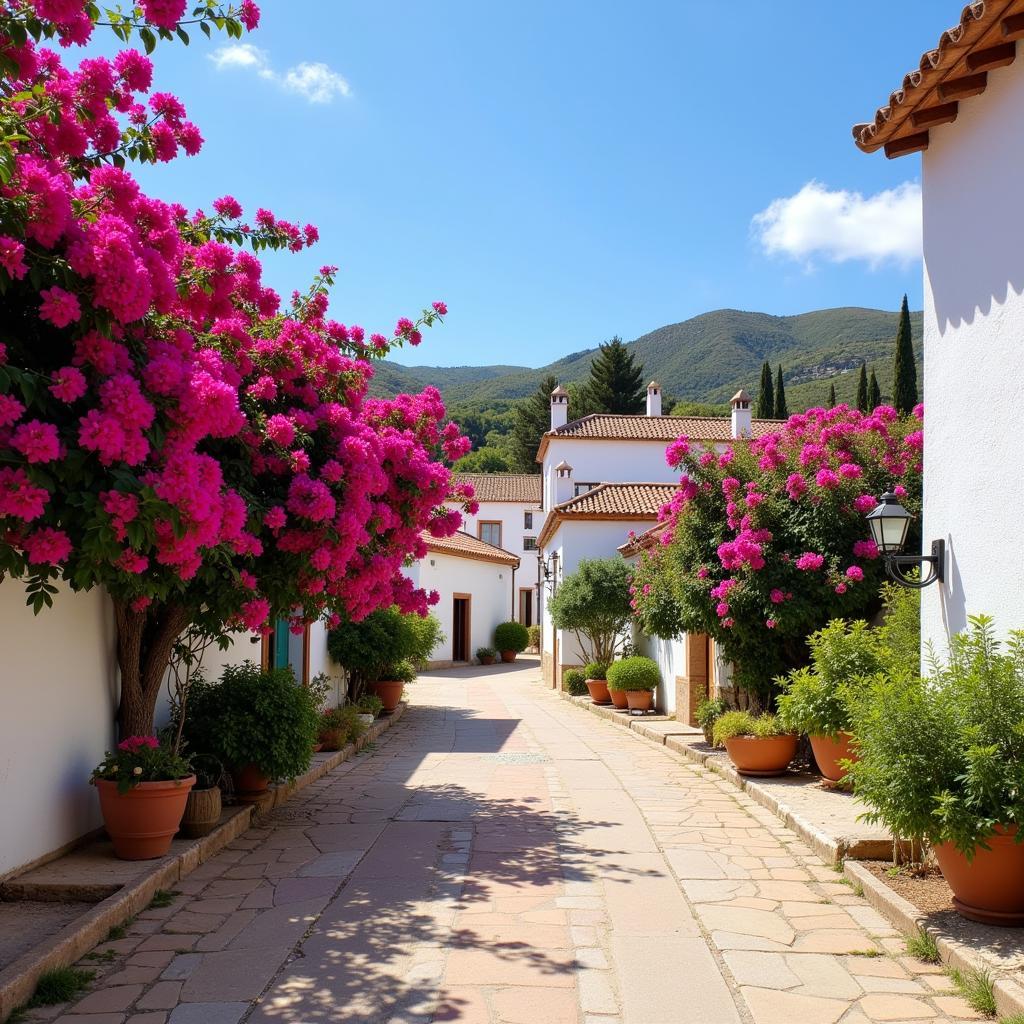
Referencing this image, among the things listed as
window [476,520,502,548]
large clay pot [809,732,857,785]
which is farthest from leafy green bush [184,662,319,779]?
window [476,520,502,548]

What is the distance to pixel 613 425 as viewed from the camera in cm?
3441

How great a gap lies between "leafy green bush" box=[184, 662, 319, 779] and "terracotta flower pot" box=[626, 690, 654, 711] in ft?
33.9

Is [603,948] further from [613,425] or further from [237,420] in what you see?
[613,425]

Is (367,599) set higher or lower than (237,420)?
lower

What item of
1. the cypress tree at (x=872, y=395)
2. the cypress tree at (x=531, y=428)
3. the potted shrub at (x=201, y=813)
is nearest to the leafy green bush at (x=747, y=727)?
the potted shrub at (x=201, y=813)

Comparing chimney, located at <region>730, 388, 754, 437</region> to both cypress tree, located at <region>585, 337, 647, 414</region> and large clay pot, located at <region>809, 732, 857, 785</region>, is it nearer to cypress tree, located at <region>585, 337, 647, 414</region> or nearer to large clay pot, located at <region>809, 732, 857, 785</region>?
cypress tree, located at <region>585, 337, 647, 414</region>

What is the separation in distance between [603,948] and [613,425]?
2998cm

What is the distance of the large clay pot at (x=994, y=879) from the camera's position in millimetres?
4688

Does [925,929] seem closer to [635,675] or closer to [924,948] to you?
[924,948]

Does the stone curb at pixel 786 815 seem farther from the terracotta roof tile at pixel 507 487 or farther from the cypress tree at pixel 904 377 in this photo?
the terracotta roof tile at pixel 507 487

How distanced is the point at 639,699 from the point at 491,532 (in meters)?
33.7

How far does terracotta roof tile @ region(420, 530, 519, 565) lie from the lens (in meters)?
33.8

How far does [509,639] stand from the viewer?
129ft

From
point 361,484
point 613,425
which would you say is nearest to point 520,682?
point 613,425
